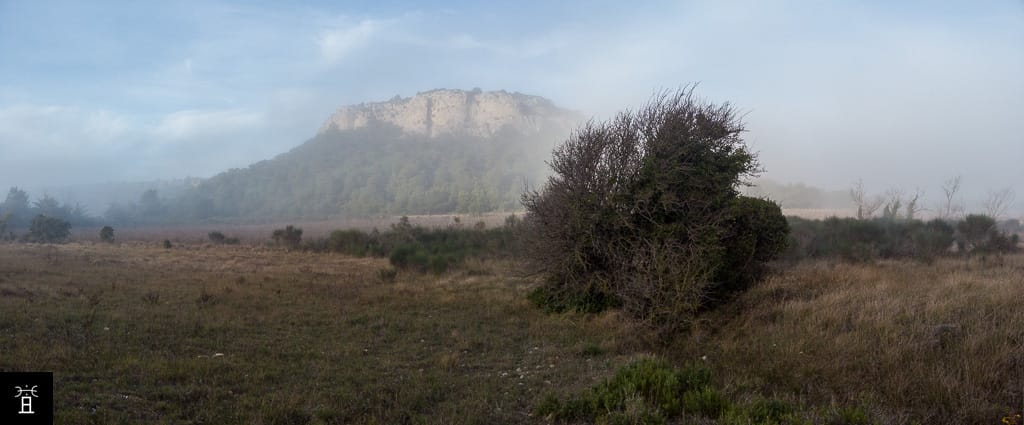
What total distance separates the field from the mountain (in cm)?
5469

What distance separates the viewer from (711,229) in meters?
10.2

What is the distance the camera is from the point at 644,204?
34.9 ft

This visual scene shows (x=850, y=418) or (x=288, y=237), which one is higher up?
(x=850, y=418)

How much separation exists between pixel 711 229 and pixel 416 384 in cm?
661

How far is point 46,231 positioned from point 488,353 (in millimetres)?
55566

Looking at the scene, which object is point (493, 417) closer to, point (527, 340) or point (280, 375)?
point (280, 375)

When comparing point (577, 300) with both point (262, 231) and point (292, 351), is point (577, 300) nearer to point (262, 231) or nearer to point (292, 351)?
point (292, 351)

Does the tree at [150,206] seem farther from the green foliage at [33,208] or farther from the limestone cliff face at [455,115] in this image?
the limestone cliff face at [455,115]

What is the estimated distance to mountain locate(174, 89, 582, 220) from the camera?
297 ft

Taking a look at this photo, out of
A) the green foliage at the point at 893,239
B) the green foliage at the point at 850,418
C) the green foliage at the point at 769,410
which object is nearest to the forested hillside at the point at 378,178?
the green foliage at the point at 893,239

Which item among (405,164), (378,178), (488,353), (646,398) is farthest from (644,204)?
(405,164)

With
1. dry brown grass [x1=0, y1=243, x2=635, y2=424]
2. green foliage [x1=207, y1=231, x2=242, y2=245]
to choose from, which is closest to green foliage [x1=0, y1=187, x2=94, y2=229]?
green foliage [x1=207, y1=231, x2=242, y2=245]

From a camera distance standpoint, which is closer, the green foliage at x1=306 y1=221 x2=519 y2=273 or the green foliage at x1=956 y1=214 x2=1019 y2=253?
the green foliage at x1=956 y1=214 x2=1019 y2=253

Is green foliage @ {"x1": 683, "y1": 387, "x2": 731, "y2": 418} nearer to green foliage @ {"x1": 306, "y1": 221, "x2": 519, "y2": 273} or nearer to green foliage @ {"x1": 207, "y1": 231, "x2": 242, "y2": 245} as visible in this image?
green foliage @ {"x1": 306, "y1": 221, "x2": 519, "y2": 273}
